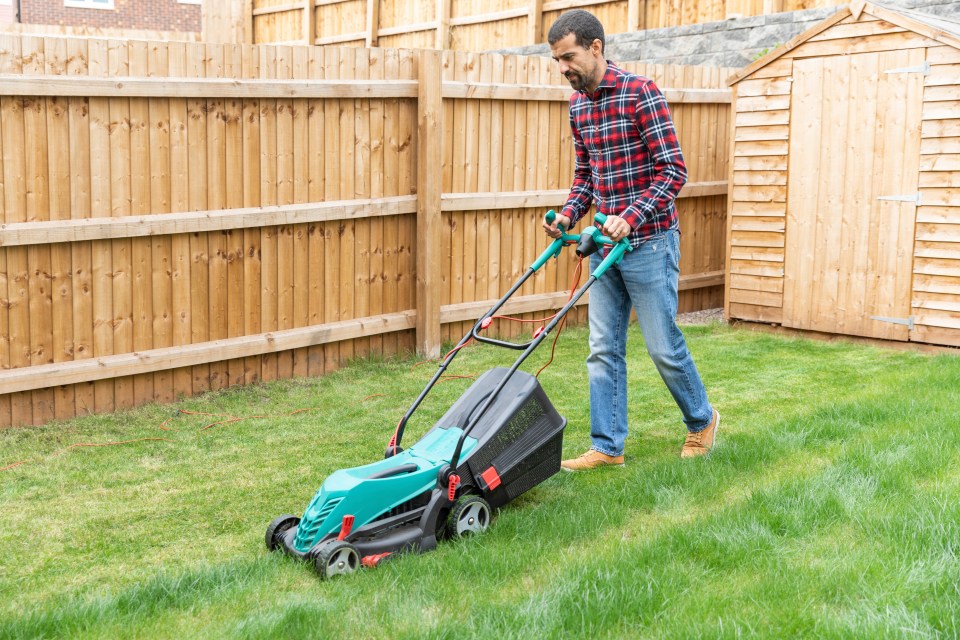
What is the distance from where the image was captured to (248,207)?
21.5ft

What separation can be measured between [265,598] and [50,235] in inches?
125

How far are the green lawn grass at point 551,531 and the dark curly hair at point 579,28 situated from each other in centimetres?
179

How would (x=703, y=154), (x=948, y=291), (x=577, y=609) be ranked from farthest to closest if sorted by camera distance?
(x=703, y=154)
(x=948, y=291)
(x=577, y=609)

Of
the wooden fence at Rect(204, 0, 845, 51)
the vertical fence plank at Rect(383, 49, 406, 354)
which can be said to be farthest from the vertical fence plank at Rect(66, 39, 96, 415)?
the wooden fence at Rect(204, 0, 845, 51)

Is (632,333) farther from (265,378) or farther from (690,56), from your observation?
(690,56)

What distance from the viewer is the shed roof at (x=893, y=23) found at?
23.5 ft

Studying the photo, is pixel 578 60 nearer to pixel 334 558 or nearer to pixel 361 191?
pixel 334 558

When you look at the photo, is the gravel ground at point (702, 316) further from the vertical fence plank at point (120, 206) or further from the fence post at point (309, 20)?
the fence post at point (309, 20)

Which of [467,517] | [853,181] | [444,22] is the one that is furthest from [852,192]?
[444,22]

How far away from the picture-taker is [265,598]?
130 inches

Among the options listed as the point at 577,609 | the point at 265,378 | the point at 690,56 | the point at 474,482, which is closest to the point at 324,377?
the point at 265,378

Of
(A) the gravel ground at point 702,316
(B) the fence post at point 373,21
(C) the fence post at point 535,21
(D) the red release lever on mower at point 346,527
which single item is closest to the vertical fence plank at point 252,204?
(D) the red release lever on mower at point 346,527

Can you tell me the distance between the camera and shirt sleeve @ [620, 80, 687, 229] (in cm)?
426

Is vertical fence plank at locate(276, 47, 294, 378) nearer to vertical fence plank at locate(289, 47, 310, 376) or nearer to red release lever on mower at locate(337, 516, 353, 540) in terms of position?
vertical fence plank at locate(289, 47, 310, 376)
